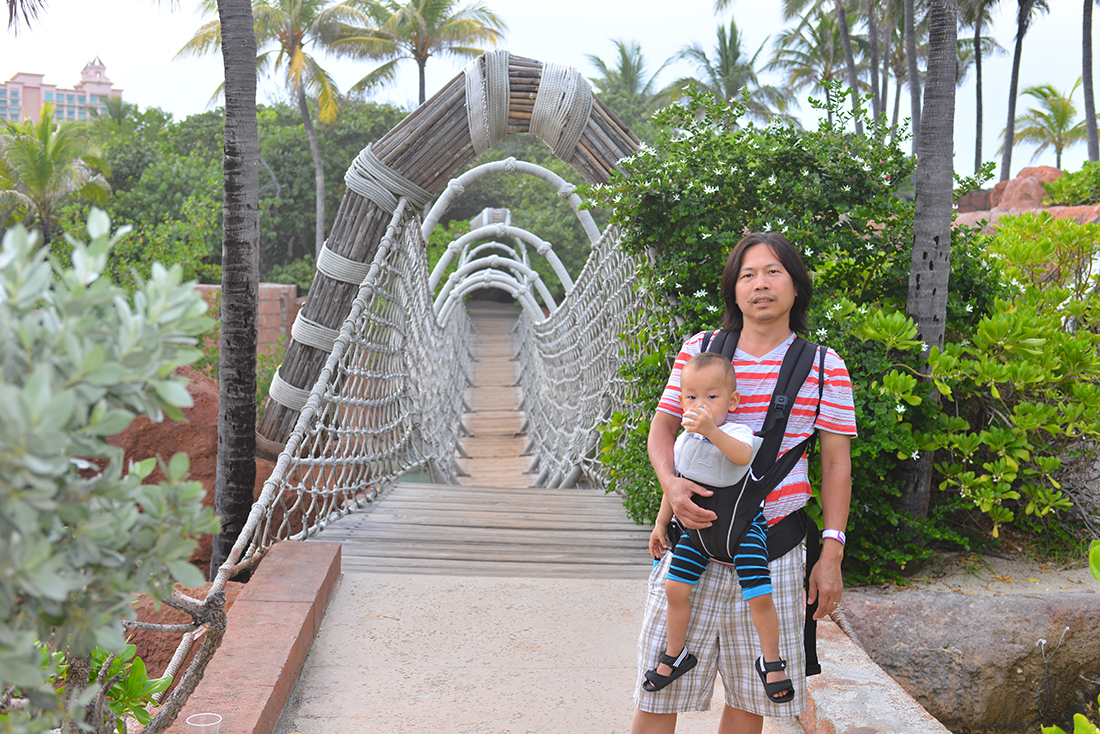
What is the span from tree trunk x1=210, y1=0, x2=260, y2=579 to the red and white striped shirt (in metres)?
2.42

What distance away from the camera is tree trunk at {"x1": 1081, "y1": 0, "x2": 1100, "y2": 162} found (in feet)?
43.8

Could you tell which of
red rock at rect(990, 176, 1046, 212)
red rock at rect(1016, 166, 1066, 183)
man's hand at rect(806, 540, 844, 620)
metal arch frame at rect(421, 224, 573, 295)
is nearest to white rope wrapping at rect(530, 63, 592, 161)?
man's hand at rect(806, 540, 844, 620)

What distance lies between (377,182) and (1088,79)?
14843 mm

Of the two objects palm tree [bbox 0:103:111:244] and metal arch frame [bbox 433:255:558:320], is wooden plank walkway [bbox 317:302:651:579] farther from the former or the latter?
palm tree [bbox 0:103:111:244]

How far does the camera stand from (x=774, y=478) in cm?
133

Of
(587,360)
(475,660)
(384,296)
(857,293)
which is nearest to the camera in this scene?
(475,660)

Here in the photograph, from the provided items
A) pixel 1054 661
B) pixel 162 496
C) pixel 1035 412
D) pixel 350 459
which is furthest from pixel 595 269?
pixel 162 496

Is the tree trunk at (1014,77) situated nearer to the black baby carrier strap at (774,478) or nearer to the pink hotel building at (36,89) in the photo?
the black baby carrier strap at (774,478)

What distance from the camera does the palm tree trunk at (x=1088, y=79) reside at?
43.8 ft

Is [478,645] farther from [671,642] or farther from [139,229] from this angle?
[139,229]

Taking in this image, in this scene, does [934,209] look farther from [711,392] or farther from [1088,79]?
[1088,79]

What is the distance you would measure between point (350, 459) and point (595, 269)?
1.96 metres

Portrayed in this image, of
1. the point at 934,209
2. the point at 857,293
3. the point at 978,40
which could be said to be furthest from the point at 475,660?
the point at 978,40

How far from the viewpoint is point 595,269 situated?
485 cm
